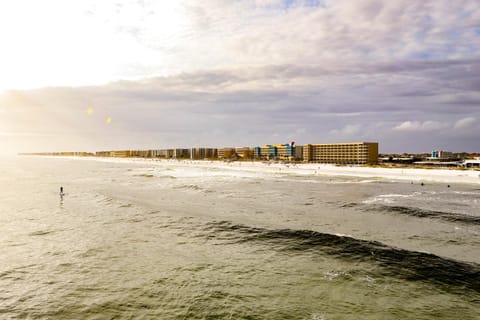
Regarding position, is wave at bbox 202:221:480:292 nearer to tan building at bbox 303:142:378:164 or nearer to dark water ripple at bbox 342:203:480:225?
dark water ripple at bbox 342:203:480:225

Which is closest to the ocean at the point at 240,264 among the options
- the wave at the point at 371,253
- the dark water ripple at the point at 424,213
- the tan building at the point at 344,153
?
the wave at the point at 371,253

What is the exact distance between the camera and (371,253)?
16.6m

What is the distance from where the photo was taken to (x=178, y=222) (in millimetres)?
24484

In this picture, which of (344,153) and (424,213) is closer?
(424,213)

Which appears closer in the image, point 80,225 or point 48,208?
point 80,225

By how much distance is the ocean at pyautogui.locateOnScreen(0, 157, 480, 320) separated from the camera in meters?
10.8

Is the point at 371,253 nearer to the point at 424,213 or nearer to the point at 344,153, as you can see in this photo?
the point at 424,213

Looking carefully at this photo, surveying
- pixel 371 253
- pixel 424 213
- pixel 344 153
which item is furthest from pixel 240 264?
pixel 344 153

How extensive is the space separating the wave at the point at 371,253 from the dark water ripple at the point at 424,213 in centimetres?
1173

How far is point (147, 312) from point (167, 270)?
378cm

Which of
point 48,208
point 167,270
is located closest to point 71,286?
point 167,270

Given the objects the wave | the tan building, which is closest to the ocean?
the wave

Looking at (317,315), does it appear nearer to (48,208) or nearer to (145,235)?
(145,235)

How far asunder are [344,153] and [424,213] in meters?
155
